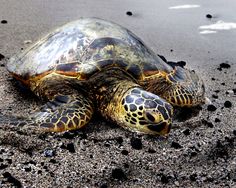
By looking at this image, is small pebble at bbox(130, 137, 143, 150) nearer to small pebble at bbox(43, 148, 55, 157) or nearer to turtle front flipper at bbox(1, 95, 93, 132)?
turtle front flipper at bbox(1, 95, 93, 132)

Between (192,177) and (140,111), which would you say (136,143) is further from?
(192,177)

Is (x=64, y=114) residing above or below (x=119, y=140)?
above

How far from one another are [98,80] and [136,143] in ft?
1.99

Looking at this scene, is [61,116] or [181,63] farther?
[181,63]

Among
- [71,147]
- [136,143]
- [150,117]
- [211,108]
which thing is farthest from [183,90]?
[71,147]

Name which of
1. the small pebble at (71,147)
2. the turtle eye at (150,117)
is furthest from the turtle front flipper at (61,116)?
the turtle eye at (150,117)

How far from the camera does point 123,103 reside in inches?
131

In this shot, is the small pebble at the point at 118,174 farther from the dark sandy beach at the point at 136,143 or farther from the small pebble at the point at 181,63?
the small pebble at the point at 181,63

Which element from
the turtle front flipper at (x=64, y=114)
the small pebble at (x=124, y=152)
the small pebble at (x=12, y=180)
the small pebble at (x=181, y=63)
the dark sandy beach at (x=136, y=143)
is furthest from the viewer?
the small pebble at (x=181, y=63)

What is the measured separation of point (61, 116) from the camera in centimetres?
324

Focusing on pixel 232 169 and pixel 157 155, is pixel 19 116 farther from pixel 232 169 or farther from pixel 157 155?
pixel 232 169

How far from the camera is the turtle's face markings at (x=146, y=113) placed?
321cm

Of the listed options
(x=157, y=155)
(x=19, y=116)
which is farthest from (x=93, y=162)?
(x=19, y=116)

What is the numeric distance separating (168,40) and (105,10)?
3.20 feet
